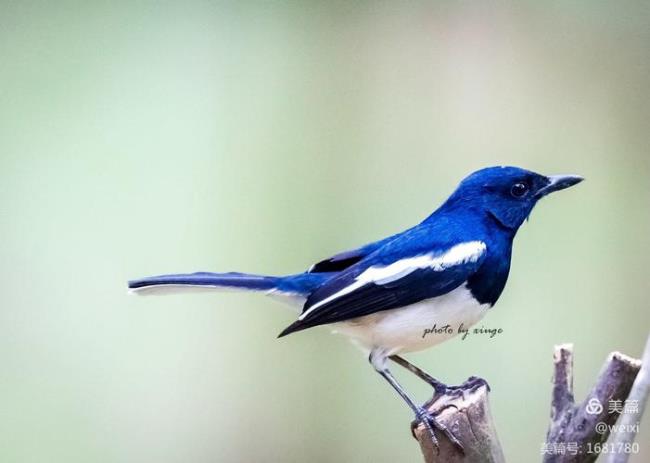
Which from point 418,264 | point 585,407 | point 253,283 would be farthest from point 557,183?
point 253,283

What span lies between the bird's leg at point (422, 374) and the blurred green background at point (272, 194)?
0.09 meters

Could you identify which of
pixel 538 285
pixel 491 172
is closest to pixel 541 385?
pixel 538 285

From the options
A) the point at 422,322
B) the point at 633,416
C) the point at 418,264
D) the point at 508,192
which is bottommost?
the point at 633,416

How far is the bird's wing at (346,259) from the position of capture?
1449mm

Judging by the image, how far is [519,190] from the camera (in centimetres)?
141

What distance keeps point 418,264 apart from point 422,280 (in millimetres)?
30

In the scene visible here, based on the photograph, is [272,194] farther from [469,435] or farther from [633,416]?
[633,416]

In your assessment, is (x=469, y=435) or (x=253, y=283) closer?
(x=469, y=435)

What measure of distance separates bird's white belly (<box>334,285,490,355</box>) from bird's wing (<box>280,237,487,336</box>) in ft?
0.06

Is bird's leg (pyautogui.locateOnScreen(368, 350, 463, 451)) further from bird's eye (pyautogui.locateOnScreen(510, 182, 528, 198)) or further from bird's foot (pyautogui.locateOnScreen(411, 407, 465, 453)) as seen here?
bird's eye (pyautogui.locateOnScreen(510, 182, 528, 198))

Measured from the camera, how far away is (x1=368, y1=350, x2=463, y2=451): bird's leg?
4.13 ft

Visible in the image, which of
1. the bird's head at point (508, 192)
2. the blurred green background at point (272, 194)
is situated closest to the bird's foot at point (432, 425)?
the blurred green background at point (272, 194)

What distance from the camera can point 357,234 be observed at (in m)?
1.69

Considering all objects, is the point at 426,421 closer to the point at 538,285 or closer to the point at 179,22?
the point at 538,285
